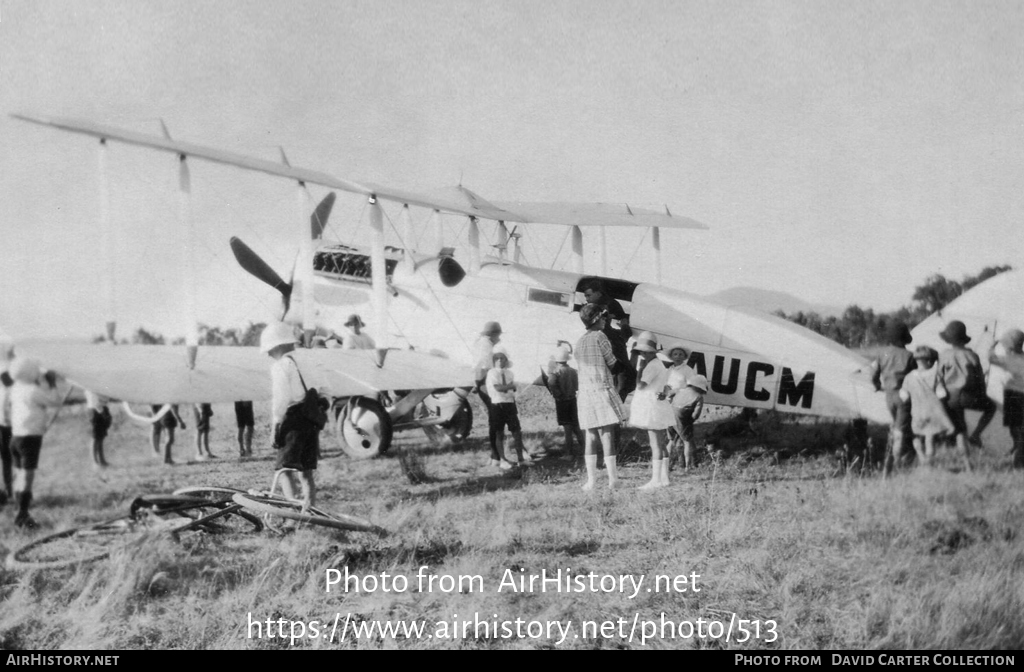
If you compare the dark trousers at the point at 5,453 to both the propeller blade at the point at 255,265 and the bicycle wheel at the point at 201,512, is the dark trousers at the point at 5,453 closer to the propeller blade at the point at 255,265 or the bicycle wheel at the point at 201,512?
the bicycle wheel at the point at 201,512

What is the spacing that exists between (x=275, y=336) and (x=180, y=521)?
3.08ft

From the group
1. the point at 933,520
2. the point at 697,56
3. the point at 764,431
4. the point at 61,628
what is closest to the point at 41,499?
the point at 61,628

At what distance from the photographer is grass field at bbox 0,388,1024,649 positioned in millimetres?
2525

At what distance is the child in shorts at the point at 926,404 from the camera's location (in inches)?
130

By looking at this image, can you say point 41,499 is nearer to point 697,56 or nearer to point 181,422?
point 181,422

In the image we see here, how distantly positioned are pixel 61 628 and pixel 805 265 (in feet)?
12.5

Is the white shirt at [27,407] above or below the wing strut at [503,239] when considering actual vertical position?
below

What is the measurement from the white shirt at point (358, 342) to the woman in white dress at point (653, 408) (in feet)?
5.24

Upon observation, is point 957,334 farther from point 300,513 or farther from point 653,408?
point 300,513

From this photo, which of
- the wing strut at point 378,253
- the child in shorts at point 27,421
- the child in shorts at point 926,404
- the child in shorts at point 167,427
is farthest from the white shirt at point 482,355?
the child in shorts at point 926,404

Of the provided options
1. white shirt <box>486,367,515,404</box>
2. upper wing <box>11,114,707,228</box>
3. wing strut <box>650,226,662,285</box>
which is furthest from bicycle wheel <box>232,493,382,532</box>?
wing strut <box>650,226,662,285</box>

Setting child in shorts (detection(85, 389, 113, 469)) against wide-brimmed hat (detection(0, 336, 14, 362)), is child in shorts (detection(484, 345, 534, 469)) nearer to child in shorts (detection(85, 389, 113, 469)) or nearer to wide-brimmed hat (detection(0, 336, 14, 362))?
child in shorts (detection(85, 389, 113, 469))

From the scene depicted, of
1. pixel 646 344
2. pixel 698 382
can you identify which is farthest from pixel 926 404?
pixel 646 344

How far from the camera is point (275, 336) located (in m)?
3.19
